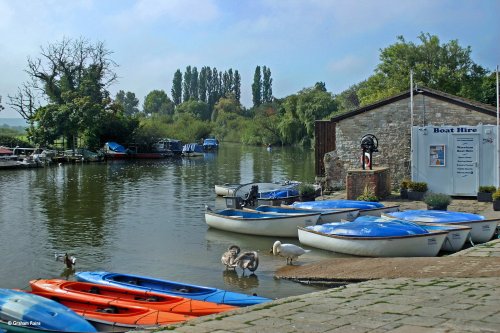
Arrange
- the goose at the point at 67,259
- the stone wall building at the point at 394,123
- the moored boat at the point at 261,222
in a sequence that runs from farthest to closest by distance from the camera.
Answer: the stone wall building at the point at 394,123
the moored boat at the point at 261,222
the goose at the point at 67,259

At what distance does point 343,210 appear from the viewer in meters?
19.4

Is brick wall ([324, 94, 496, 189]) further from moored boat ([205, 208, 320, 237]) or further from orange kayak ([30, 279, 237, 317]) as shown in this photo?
orange kayak ([30, 279, 237, 317])

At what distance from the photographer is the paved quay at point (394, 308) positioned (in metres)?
7.23

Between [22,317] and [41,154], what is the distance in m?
47.3

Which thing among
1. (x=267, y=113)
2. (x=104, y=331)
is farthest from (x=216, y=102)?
(x=104, y=331)

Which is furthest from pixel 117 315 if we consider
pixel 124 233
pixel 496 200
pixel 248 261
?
pixel 496 200

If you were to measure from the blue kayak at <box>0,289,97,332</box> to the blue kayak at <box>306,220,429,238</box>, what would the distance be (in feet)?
27.8

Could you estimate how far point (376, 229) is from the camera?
1588 centimetres

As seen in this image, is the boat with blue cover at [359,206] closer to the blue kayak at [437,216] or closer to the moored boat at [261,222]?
the blue kayak at [437,216]

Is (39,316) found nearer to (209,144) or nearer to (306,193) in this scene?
(306,193)

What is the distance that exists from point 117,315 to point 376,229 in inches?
325

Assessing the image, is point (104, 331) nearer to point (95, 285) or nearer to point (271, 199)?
point (95, 285)

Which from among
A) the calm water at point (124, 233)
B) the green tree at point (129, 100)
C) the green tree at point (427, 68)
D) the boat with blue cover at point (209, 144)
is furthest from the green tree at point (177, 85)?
the calm water at point (124, 233)

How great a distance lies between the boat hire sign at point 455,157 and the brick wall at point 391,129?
169cm
